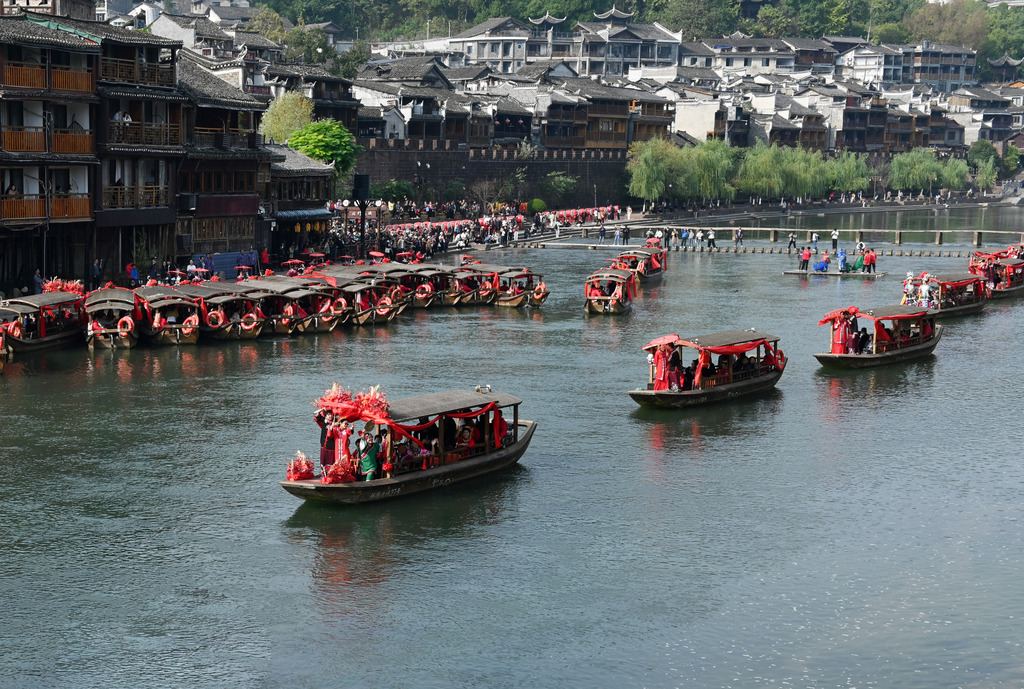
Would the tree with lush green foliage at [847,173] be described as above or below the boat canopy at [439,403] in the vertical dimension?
above

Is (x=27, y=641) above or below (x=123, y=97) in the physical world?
below

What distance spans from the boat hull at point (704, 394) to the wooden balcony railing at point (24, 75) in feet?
99.5

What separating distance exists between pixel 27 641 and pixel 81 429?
1626cm

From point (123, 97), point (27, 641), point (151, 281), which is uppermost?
point (123, 97)

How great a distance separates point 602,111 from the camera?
14250 cm

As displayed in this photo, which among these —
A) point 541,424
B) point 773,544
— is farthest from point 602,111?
point 773,544

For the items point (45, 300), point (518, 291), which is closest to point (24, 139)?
point (45, 300)

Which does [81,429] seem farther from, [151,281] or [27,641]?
[151,281]

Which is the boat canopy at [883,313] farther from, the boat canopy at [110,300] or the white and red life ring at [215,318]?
the boat canopy at [110,300]

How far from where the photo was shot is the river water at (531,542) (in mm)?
25312

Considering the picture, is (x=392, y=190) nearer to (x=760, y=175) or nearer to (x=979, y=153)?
(x=760, y=175)

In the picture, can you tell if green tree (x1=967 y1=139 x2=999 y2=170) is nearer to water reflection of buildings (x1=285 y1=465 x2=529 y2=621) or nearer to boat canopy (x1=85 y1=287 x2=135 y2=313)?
boat canopy (x1=85 y1=287 x2=135 y2=313)

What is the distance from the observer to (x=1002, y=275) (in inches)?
3204

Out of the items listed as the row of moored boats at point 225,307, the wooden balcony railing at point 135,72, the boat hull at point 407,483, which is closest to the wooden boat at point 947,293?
the row of moored boats at point 225,307
